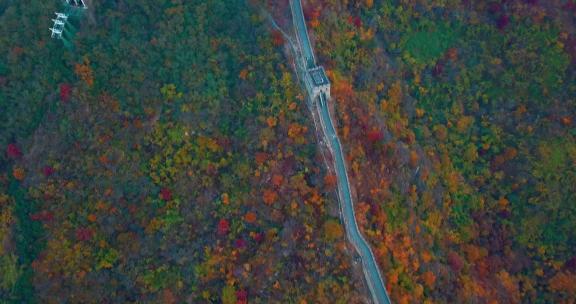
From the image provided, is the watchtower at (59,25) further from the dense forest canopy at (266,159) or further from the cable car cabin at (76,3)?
the cable car cabin at (76,3)

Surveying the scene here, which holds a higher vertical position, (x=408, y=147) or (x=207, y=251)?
(x=408, y=147)

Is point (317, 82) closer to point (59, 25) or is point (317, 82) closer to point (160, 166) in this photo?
point (160, 166)

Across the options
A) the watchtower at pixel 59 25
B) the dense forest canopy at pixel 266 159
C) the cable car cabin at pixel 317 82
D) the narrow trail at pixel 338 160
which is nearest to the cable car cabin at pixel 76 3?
the dense forest canopy at pixel 266 159

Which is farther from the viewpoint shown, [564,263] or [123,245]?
[564,263]

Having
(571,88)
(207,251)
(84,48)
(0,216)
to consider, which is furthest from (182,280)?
(571,88)

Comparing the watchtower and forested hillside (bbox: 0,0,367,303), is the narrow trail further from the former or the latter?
the watchtower

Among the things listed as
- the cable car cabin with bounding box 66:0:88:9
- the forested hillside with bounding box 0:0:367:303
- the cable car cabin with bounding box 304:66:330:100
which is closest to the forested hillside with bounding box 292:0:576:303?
the cable car cabin with bounding box 304:66:330:100

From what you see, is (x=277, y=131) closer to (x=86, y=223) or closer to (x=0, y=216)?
(x=86, y=223)
